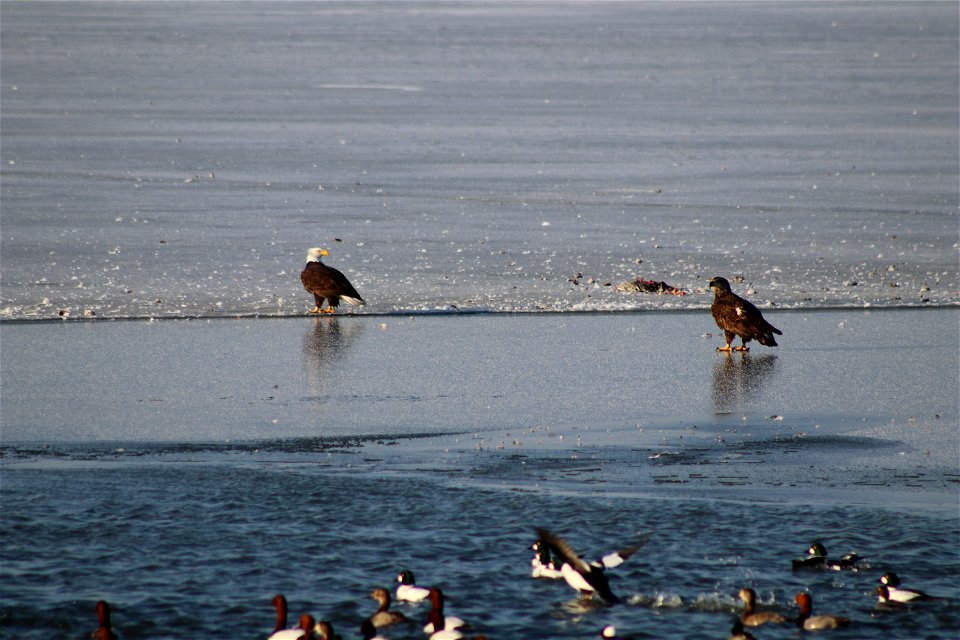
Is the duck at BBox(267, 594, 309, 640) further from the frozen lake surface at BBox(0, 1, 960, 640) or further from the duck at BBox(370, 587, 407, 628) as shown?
the duck at BBox(370, 587, 407, 628)

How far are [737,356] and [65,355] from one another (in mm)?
5882

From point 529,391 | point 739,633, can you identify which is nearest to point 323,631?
point 739,633

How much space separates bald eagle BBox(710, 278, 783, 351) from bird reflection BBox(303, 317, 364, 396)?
336 centimetres

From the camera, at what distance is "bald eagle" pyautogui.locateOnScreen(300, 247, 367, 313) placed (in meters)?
14.0

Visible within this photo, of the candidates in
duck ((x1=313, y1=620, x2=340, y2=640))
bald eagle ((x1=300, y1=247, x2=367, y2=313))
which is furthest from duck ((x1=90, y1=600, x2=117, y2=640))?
bald eagle ((x1=300, y1=247, x2=367, y2=313))

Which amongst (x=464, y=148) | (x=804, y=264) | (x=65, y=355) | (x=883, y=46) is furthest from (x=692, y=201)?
(x=883, y=46)

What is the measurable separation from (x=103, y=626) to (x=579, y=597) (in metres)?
2.36

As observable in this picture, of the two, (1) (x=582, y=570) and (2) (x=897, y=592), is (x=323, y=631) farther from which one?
(2) (x=897, y=592)

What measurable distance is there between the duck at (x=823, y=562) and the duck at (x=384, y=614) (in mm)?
2155

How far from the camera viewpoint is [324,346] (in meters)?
12.8

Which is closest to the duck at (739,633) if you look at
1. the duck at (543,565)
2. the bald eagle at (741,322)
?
the duck at (543,565)

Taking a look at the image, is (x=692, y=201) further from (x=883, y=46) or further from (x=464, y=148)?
(x=883, y=46)

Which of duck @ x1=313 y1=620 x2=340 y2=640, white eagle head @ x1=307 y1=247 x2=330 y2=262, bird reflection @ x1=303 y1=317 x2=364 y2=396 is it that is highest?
white eagle head @ x1=307 y1=247 x2=330 y2=262

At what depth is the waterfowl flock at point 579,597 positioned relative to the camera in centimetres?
657
